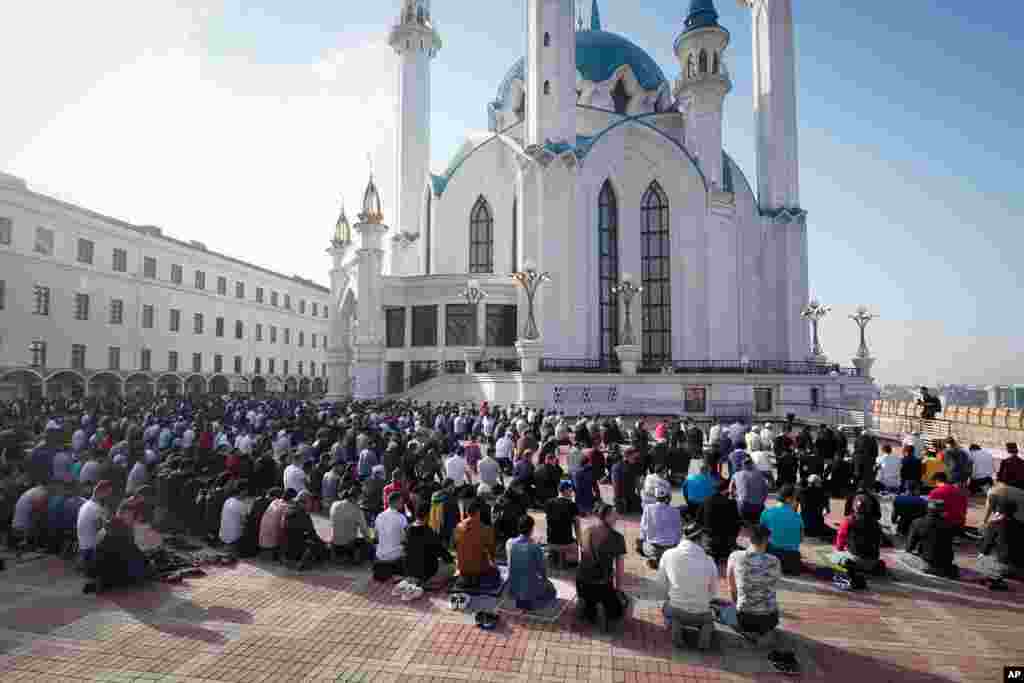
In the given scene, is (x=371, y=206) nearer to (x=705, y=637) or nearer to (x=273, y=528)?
(x=273, y=528)

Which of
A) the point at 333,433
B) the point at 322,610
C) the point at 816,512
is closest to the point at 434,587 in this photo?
the point at 322,610

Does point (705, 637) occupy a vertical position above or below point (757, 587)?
below

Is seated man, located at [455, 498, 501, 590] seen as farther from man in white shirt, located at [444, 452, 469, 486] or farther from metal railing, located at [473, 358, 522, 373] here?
metal railing, located at [473, 358, 522, 373]

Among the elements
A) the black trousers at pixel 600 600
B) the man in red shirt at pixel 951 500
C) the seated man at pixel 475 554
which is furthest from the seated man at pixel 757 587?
the man in red shirt at pixel 951 500

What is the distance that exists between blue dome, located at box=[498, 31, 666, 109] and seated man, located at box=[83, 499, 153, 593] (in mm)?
46078

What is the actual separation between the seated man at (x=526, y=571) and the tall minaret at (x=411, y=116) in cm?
3855

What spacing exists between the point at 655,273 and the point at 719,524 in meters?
32.1

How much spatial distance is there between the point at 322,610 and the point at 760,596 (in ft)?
16.6

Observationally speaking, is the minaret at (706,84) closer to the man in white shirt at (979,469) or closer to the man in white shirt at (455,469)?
the man in white shirt at (979,469)

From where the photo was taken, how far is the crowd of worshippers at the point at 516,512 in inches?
249

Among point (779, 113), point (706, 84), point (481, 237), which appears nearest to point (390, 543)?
point (481, 237)

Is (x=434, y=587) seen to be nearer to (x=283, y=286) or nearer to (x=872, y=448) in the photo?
(x=872, y=448)

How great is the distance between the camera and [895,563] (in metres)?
8.40

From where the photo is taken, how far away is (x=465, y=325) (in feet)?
116
